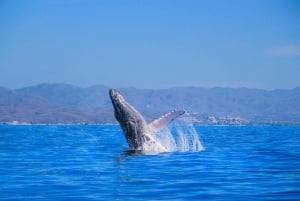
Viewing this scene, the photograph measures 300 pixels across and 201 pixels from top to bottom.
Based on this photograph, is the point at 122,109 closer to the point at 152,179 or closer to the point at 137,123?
the point at 137,123

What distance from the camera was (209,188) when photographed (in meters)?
10.4

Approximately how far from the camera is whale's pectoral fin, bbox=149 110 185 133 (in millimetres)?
17172

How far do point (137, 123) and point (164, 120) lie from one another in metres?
0.89

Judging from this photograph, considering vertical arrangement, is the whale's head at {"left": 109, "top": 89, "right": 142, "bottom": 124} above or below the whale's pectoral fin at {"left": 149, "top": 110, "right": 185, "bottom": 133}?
above

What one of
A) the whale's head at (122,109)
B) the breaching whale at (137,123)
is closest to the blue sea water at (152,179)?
the breaching whale at (137,123)

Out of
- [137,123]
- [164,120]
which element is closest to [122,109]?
[137,123]

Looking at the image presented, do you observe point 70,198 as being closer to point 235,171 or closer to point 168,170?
point 168,170

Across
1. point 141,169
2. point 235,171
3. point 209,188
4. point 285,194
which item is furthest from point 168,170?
point 285,194

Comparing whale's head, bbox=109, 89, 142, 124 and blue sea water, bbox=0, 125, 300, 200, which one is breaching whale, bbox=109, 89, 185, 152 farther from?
blue sea water, bbox=0, 125, 300, 200

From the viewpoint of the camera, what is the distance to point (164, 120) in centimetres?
1738

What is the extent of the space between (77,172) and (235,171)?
391 cm

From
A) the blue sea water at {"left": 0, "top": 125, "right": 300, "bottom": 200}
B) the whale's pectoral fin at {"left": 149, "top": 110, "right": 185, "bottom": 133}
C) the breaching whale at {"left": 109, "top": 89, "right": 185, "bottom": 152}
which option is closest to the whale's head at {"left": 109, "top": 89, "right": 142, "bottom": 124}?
the breaching whale at {"left": 109, "top": 89, "right": 185, "bottom": 152}

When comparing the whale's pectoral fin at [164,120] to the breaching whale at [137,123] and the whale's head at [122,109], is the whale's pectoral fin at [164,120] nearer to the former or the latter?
the breaching whale at [137,123]

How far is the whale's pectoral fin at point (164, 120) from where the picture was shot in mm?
17172
